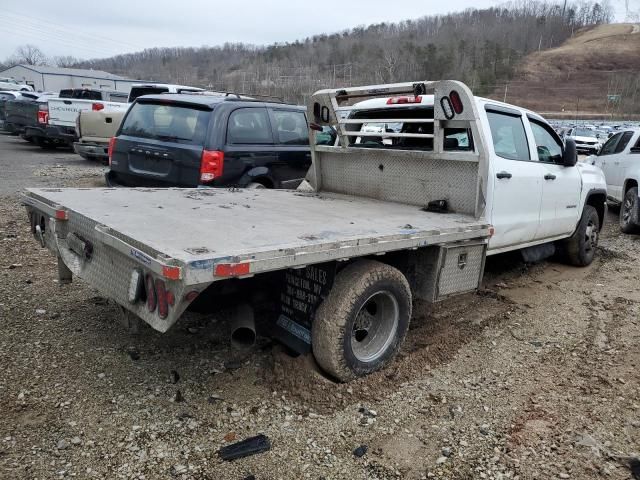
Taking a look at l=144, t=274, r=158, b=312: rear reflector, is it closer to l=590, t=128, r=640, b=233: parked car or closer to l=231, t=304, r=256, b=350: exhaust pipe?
l=231, t=304, r=256, b=350: exhaust pipe

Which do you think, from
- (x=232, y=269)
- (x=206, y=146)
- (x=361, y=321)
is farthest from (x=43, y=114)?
(x=232, y=269)

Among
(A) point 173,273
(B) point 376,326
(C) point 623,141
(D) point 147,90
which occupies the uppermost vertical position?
(D) point 147,90

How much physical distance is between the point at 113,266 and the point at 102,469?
107 cm

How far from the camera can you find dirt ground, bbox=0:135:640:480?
2.79 m

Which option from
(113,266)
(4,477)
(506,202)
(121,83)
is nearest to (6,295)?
(113,266)

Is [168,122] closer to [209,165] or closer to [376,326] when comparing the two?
[209,165]

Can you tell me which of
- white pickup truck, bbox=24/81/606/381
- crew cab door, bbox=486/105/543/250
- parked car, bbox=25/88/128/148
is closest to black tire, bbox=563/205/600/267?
white pickup truck, bbox=24/81/606/381

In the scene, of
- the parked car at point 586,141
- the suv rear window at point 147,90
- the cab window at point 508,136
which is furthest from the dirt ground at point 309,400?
the parked car at point 586,141

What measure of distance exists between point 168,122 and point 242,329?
3.95 meters

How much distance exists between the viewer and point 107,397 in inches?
128

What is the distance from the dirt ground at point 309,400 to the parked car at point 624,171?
15.7 feet

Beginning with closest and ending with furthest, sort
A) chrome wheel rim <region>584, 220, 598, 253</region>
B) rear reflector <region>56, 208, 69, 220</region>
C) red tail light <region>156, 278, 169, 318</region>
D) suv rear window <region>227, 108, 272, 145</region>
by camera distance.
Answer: red tail light <region>156, 278, 169, 318</region> → rear reflector <region>56, 208, 69, 220</region> → suv rear window <region>227, 108, 272, 145</region> → chrome wheel rim <region>584, 220, 598, 253</region>

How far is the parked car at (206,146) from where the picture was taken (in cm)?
610

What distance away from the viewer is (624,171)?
960 cm
